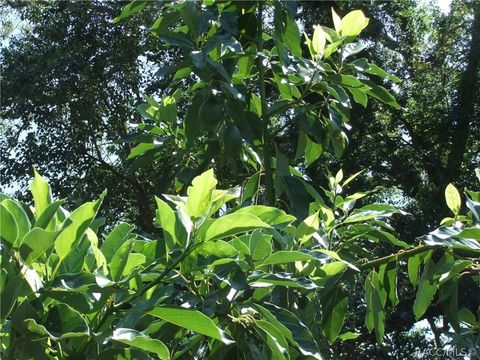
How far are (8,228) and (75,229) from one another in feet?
Result: 0.33

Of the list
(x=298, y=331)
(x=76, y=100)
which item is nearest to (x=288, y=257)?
(x=298, y=331)

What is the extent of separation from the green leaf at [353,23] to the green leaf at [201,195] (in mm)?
866

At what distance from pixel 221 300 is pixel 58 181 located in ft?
25.8

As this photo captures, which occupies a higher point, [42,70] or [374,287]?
[42,70]

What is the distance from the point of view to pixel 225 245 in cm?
110

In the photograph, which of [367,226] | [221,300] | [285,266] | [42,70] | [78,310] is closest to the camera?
[78,310]

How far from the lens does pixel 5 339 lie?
104 centimetres

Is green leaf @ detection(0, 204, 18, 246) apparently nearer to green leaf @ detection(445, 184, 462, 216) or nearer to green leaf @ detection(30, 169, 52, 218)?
green leaf @ detection(30, 169, 52, 218)

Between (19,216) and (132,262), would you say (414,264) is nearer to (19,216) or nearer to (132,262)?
(132,262)

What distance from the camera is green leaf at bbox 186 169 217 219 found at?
1018 mm

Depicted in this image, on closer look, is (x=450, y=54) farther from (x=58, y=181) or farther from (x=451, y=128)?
(x=58, y=181)

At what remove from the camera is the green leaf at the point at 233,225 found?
1.02 metres

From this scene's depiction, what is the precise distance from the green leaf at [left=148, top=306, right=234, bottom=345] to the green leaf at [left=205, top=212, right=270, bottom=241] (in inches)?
4.3

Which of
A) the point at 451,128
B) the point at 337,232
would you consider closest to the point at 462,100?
the point at 451,128
